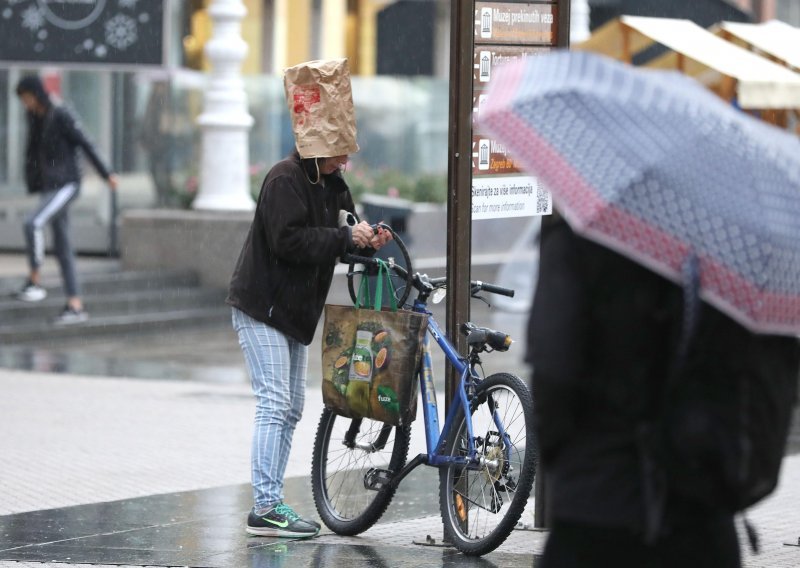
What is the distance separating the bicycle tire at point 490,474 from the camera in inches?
221

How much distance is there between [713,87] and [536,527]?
390 cm

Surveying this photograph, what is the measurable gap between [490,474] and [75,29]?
1102 cm

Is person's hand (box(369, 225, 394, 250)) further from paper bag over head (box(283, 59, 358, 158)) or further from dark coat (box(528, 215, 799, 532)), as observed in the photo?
dark coat (box(528, 215, 799, 532))

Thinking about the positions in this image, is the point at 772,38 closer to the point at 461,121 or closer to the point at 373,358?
the point at 461,121

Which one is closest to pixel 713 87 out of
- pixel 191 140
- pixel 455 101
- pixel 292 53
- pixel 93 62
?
pixel 455 101

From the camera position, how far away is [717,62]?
8.14m

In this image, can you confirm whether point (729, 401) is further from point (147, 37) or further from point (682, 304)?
point (147, 37)

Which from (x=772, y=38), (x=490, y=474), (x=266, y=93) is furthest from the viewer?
(x=266, y=93)

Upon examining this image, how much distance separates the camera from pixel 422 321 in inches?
233

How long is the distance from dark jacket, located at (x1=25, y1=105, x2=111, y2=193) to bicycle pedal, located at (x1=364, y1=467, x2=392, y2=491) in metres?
8.84

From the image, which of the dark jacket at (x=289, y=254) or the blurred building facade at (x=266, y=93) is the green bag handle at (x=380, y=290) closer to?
the dark jacket at (x=289, y=254)

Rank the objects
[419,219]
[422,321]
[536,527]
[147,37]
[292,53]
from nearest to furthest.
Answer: [422,321] → [536,527] → [147,37] → [419,219] → [292,53]

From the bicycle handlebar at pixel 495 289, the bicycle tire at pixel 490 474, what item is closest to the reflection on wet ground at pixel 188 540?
the bicycle tire at pixel 490 474

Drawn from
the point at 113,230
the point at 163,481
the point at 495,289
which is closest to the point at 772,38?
the point at 495,289
